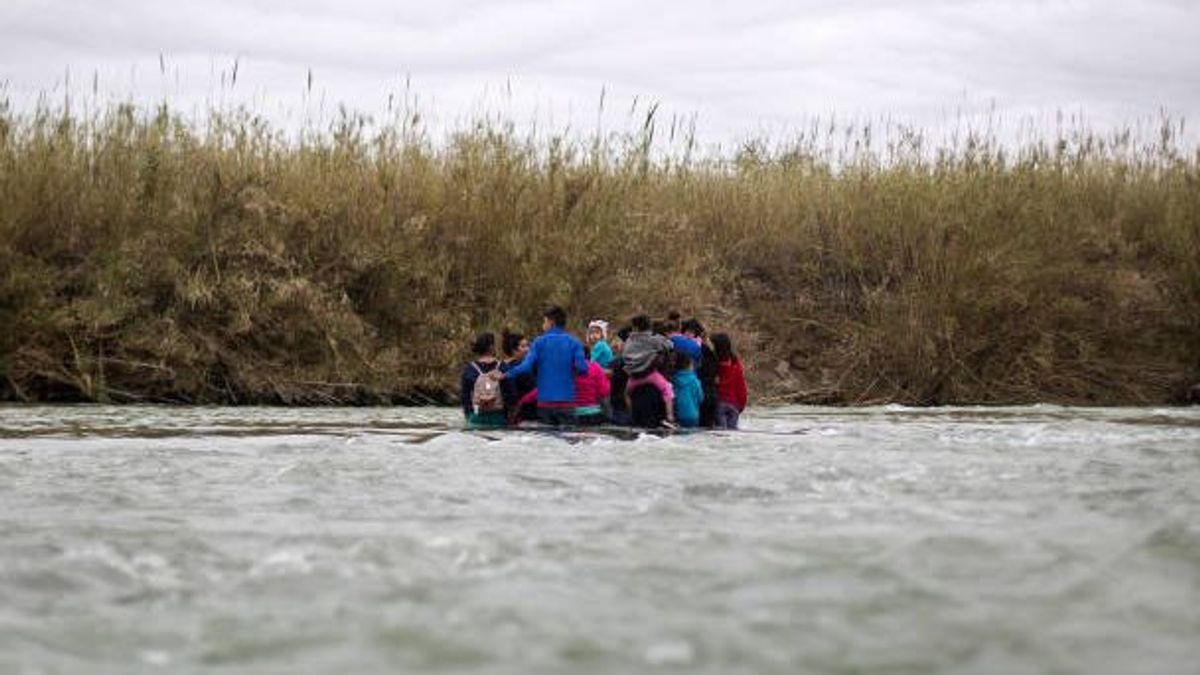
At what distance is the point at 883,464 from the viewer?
35.4 feet

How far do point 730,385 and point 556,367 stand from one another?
175 centimetres

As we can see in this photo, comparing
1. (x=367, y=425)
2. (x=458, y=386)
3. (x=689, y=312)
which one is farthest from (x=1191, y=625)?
(x=689, y=312)

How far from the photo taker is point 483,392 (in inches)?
589

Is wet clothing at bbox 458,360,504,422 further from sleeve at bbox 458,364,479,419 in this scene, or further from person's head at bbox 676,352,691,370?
person's head at bbox 676,352,691,370

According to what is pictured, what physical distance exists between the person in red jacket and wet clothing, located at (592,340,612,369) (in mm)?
1214

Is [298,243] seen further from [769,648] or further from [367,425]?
[769,648]

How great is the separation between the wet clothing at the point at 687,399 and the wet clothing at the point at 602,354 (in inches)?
46.8

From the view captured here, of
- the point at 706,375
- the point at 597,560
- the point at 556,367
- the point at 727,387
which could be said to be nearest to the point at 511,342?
the point at 556,367

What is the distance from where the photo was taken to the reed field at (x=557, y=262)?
725 inches

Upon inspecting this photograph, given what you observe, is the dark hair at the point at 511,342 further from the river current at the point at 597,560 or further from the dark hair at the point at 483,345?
the river current at the point at 597,560

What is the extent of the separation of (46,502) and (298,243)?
1108 cm

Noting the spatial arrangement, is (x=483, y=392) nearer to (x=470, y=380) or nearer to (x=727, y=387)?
(x=470, y=380)

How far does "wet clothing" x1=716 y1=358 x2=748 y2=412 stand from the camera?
15633mm

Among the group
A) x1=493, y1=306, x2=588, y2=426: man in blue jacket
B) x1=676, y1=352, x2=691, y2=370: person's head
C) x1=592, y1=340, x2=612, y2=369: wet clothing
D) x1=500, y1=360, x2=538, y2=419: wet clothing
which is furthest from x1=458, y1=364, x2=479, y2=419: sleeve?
x1=676, y1=352, x2=691, y2=370: person's head
